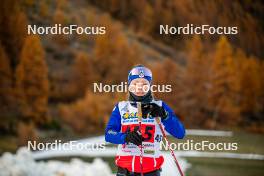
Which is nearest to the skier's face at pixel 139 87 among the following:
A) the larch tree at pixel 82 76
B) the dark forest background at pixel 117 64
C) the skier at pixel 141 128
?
the skier at pixel 141 128

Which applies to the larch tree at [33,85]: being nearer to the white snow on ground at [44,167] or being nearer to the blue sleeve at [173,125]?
the white snow on ground at [44,167]

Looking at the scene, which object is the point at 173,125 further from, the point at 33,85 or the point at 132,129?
the point at 33,85

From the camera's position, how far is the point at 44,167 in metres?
4.58

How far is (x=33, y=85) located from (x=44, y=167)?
2.41 feet

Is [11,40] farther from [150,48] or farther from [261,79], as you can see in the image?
[261,79]

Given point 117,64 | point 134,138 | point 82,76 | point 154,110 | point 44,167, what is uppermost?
point 117,64

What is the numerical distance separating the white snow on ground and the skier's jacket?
2.07 meters

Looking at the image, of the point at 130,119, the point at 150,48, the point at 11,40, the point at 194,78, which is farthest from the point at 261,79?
the point at 130,119

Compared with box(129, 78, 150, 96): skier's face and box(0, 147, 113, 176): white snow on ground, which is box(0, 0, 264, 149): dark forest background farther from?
box(129, 78, 150, 96): skier's face

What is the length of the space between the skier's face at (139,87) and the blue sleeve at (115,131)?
14 cm

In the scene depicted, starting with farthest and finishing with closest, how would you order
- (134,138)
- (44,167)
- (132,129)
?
(44,167) → (132,129) → (134,138)

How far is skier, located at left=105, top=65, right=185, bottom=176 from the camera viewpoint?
2.46 m

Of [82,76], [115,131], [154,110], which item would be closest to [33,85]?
[82,76]

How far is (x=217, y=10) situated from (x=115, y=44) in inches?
39.3
